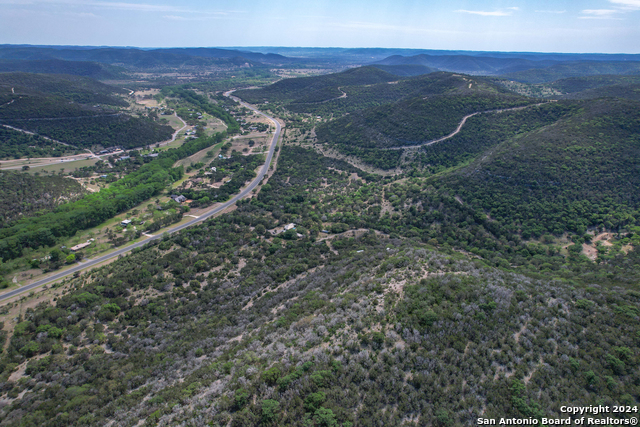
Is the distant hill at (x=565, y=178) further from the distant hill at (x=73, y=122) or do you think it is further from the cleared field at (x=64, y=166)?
the distant hill at (x=73, y=122)

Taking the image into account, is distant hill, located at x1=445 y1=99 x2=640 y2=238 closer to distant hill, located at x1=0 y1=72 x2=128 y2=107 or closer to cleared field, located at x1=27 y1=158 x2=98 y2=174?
cleared field, located at x1=27 y1=158 x2=98 y2=174

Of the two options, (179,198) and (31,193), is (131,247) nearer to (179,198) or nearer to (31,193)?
(179,198)

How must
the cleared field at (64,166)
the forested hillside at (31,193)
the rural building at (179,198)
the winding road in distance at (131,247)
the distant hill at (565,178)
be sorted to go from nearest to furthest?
the winding road in distance at (131,247), the distant hill at (565,178), the forested hillside at (31,193), the rural building at (179,198), the cleared field at (64,166)

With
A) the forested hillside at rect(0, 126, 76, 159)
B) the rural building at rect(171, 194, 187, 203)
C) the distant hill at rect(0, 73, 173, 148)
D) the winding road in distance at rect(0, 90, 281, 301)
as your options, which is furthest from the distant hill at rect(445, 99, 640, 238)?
the forested hillside at rect(0, 126, 76, 159)

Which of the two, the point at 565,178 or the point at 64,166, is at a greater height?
the point at 565,178

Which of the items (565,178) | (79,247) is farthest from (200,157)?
(565,178)

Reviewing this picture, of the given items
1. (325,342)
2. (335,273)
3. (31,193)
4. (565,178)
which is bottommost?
(335,273)

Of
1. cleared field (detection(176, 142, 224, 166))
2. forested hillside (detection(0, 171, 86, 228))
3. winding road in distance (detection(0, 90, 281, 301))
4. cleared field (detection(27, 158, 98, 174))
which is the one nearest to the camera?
winding road in distance (detection(0, 90, 281, 301))

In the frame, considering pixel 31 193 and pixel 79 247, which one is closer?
pixel 79 247

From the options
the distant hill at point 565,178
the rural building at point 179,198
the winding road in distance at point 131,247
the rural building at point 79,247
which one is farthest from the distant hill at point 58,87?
the distant hill at point 565,178

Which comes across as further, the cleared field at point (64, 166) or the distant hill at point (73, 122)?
the distant hill at point (73, 122)
